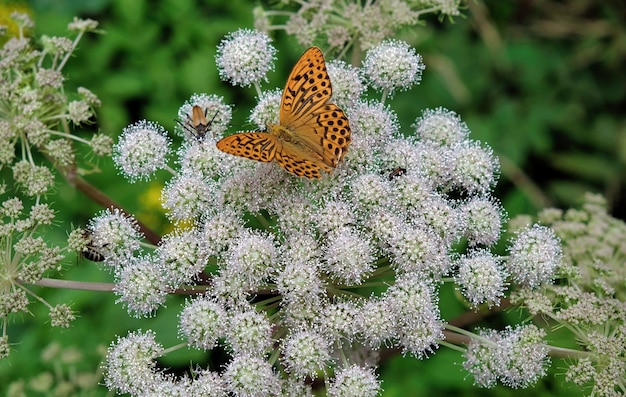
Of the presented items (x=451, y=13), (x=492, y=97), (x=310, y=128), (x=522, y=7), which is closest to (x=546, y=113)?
(x=492, y=97)

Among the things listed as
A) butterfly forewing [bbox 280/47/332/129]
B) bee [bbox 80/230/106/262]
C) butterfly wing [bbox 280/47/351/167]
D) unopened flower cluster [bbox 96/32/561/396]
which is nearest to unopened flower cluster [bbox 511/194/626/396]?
unopened flower cluster [bbox 96/32/561/396]

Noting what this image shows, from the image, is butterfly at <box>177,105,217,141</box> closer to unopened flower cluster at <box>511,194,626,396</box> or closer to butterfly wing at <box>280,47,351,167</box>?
butterfly wing at <box>280,47,351,167</box>

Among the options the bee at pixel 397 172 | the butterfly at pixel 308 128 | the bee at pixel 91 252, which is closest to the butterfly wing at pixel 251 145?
the butterfly at pixel 308 128

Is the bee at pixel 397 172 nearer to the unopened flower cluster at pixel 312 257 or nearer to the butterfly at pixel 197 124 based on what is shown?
the unopened flower cluster at pixel 312 257

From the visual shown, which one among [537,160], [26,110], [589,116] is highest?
[589,116]

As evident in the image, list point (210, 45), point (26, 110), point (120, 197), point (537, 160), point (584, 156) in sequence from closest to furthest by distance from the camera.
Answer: point (26, 110), point (120, 197), point (210, 45), point (584, 156), point (537, 160)

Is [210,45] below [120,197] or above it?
above

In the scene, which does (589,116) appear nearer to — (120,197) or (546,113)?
(546,113)
